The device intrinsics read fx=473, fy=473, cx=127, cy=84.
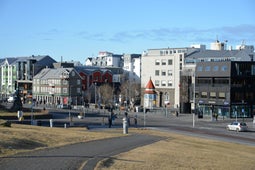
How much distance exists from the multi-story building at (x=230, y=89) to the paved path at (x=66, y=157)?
188ft

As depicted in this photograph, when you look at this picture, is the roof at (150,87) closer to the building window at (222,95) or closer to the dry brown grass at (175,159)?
the building window at (222,95)

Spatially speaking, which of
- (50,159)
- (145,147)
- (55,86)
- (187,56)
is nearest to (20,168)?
(50,159)

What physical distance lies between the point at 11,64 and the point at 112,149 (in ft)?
461

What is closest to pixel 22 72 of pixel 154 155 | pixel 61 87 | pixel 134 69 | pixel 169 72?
pixel 61 87

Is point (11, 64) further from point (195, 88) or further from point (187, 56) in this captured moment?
point (195, 88)

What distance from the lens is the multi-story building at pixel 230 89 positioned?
8094 cm

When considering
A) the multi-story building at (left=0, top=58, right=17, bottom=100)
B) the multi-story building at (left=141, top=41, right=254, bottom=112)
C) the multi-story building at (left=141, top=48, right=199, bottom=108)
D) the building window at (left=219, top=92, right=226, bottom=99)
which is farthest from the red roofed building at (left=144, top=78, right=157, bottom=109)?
the multi-story building at (left=0, top=58, right=17, bottom=100)

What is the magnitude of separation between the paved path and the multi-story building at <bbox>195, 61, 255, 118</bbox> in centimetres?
5720

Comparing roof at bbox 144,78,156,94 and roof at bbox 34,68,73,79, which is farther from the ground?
roof at bbox 34,68,73,79

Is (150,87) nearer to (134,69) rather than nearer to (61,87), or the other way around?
(61,87)

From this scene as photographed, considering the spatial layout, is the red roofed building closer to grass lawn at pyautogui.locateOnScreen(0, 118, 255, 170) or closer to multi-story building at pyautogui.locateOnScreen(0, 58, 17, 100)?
multi-story building at pyautogui.locateOnScreen(0, 58, 17, 100)

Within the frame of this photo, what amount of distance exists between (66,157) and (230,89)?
2517 inches

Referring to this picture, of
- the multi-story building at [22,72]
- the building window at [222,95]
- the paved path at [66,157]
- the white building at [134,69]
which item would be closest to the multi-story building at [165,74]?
the building window at [222,95]

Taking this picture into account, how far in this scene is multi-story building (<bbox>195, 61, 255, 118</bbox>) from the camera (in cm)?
8094
